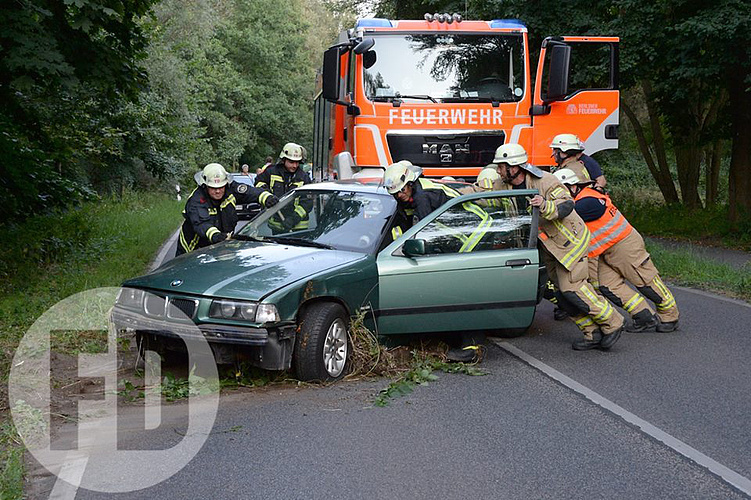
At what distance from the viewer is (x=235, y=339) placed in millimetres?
6168

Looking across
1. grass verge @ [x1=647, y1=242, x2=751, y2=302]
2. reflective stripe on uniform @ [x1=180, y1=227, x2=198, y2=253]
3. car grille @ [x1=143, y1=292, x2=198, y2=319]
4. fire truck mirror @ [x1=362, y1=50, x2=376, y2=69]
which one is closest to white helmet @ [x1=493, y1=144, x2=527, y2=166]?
reflective stripe on uniform @ [x1=180, y1=227, x2=198, y2=253]

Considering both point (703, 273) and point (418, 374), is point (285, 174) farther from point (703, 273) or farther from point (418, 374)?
point (703, 273)

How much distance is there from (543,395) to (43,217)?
39.3 feet

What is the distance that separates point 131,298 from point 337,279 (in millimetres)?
1540

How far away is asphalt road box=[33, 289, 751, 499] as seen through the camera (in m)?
4.63

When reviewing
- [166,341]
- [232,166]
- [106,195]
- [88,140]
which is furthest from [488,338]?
[232,166]

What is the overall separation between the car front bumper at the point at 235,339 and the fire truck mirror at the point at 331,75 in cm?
529

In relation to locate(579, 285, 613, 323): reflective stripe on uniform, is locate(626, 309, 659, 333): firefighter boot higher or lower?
lower

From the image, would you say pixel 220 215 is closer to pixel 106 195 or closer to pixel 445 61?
pixel 445 61

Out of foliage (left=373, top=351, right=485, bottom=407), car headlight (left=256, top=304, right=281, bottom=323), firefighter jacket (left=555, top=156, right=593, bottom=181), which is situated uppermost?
firefighter jacket (left=555, top=156, right=593, bottom=181)

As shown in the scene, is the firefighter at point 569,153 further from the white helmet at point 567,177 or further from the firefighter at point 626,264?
the white helmet at point 567,177

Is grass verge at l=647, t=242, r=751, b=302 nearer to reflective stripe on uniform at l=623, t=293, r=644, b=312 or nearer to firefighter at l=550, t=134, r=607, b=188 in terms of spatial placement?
reflective stripe on uniform at l=623, t=293, r=644, b=312

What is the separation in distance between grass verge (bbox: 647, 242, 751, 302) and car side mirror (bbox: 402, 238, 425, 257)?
5434 millimetres

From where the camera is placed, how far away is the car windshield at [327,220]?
7570 mm
